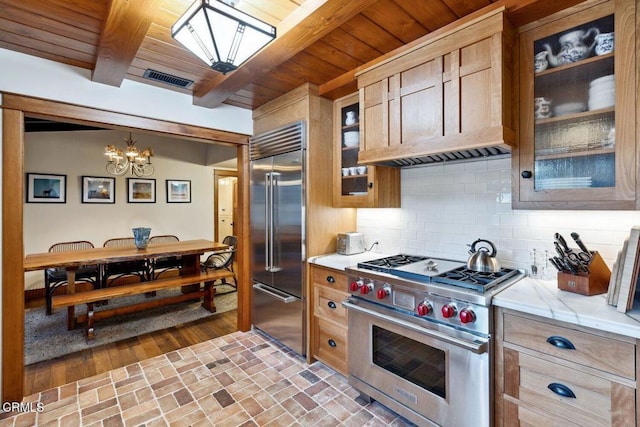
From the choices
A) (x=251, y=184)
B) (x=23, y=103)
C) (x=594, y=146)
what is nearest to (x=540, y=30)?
(x=594, y=146)

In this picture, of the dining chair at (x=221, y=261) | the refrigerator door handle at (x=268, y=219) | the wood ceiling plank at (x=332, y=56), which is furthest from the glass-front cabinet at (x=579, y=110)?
the dining chair at (x=221, y=261)

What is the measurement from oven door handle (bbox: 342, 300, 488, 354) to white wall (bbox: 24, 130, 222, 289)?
490cm

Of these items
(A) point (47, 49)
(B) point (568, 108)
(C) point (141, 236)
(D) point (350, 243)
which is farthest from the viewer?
(C) point (141, 236)

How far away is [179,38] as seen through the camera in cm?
142

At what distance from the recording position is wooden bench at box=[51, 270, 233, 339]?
10.2 ft

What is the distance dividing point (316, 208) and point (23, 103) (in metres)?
2.25

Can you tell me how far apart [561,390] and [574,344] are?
23 centimetres

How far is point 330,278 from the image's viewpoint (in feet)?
7.88

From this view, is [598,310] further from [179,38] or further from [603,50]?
[179,38]

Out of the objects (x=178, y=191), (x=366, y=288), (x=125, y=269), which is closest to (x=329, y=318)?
(x=366, y=288)

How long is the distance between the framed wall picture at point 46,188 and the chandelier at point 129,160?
70 centimetres

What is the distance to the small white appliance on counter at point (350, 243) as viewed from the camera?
2.68 meters

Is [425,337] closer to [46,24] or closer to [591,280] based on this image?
[591,280]

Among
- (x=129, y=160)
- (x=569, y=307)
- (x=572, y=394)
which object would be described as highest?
(x=129, y=160)
